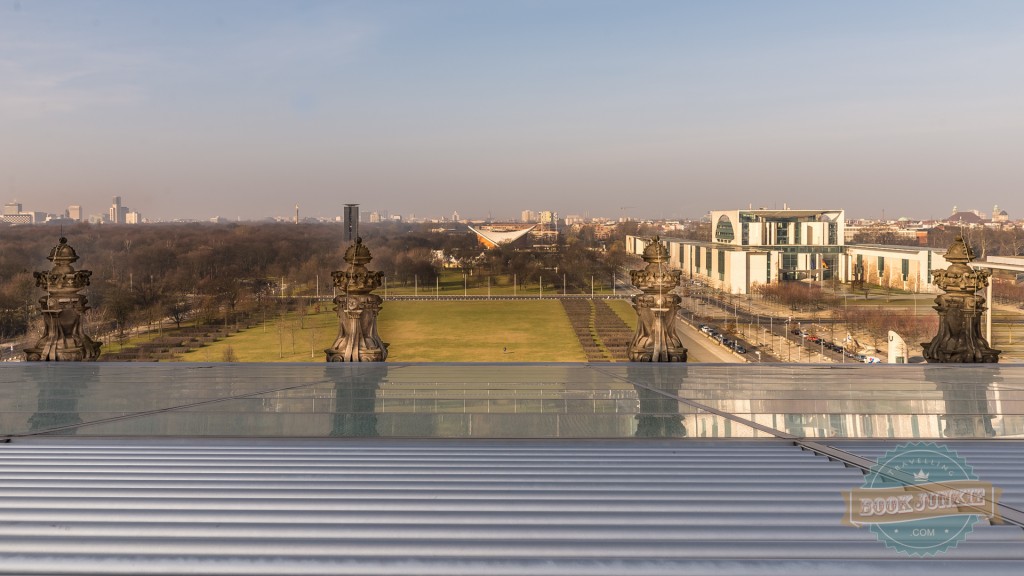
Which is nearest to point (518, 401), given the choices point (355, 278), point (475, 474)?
point (475, 474)

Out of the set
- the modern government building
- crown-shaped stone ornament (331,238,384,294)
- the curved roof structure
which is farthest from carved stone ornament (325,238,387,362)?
the curved roof structure

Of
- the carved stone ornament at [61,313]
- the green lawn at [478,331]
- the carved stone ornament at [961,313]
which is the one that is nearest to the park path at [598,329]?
the green lawn at [478,331]

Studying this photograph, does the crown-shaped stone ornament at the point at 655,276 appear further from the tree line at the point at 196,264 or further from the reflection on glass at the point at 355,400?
the tree line at the point at 196,264

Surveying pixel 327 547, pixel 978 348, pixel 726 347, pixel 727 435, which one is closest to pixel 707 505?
pixel 327 547

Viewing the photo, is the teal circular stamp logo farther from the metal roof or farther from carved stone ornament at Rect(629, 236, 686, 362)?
carved stone ornament at Rect(629, 236, 686, 362)

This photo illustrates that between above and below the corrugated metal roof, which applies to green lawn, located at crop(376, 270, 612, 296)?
→ below

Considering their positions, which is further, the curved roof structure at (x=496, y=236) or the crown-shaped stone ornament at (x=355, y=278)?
the curved roof structure at (x=496, y=236)
